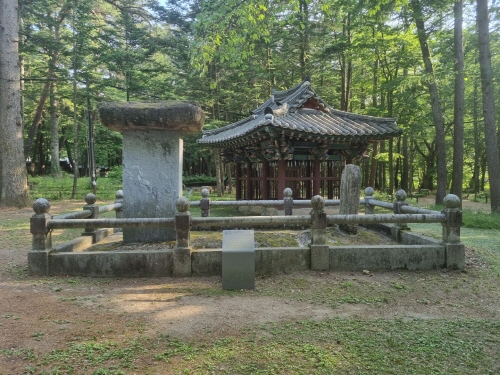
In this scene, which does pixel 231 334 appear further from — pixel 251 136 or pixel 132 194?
pixel 251 136

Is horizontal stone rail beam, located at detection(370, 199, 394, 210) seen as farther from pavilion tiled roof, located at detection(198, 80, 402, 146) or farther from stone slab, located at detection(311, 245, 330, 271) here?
pavilion tiled roof, located at detection(198, 80, 402, 146)

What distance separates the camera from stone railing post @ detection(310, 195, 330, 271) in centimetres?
574

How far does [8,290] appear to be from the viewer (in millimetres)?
4836

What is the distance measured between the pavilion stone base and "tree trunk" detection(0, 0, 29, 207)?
32.5 ft

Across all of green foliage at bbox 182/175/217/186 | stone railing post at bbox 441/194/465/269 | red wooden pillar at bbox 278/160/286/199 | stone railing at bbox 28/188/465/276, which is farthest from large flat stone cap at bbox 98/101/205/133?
green foliage at bbox 182/175/217/186

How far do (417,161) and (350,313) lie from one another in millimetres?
37597

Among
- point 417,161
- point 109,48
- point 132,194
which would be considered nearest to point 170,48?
point 109,48

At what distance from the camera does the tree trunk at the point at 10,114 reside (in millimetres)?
13258

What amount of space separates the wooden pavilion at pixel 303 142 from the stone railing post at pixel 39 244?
706 cm

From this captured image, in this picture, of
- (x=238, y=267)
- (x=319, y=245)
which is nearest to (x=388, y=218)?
(x=319, y=245)

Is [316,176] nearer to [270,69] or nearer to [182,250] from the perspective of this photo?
[182,250]

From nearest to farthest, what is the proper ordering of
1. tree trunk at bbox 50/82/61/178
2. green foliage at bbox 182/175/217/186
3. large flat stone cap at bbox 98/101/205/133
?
large flat stone cap at bbox 98/101/205/133 → tree trunk at bbox 50/82/61/178 → green foliage at bbox 182/175/217/186

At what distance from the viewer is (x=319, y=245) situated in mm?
5742

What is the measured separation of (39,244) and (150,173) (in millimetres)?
2097
